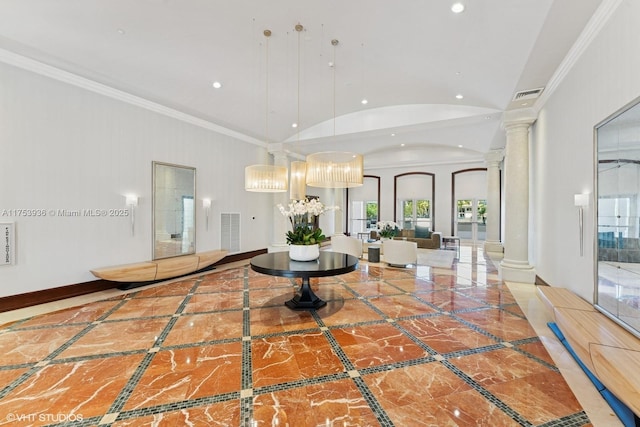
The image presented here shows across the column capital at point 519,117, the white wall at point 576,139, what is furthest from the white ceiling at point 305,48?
the white wall at point 576,139

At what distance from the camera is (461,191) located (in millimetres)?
12469

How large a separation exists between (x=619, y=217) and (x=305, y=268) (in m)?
3.27

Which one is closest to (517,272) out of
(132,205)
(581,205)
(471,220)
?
(581,205)

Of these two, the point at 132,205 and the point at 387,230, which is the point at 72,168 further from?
the point at 387,230

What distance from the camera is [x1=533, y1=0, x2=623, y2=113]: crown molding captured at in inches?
108

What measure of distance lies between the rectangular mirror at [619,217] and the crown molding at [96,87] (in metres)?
7.20

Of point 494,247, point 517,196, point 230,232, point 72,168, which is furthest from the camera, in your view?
point 494,247

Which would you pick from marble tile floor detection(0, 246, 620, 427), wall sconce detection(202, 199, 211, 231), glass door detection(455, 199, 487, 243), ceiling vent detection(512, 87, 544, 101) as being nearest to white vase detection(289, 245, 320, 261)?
marble tile floor detection(0, 246, 620, 427)

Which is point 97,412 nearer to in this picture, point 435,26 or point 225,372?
point 225,372

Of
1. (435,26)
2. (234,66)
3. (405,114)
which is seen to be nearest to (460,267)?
(405,114)

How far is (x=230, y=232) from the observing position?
7.68m

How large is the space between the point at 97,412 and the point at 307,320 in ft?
7.29

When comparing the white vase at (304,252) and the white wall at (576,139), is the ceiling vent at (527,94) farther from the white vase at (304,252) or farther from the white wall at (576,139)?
the white vase at (304,252)

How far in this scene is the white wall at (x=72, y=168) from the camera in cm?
409
